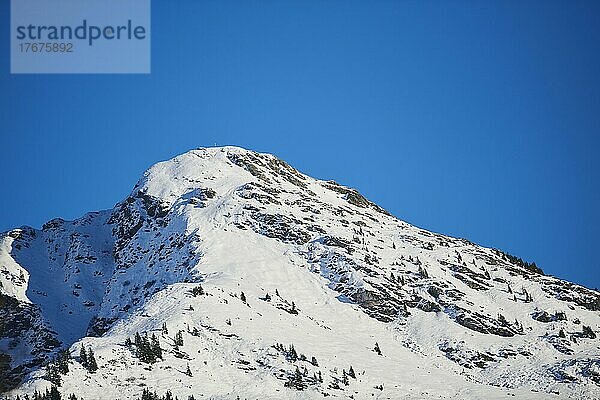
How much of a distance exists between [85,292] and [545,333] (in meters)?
81.6

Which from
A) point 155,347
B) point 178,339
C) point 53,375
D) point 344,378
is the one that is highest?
point 178,339

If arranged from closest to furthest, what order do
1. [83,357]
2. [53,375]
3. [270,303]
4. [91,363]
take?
[53,375] < [91,363] < [83,357] < [270,303]

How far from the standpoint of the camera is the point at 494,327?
99.4 metres

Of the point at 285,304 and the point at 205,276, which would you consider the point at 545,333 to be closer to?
the point at 285,304

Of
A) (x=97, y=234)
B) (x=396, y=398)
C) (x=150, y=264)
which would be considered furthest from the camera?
(x=97, y=234)

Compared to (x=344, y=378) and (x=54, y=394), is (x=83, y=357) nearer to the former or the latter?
(x=54, y=394)

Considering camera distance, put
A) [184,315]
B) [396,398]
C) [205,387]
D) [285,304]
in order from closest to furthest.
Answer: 1. [205,387]
2. [396,398]
3. [184,315]
4. [285,304]

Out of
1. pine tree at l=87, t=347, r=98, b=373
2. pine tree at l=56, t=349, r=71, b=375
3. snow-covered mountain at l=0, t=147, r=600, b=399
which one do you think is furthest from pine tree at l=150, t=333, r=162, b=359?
pine tree at l=56, t=349, r=71, b=375

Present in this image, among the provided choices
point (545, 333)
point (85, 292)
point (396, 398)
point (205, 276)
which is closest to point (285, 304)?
point (205, 276)

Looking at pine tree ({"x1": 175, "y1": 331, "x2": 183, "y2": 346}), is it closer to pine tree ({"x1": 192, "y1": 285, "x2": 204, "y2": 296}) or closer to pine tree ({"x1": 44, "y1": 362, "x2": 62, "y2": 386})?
pine tree ({"x1": 192, "y1": 285, "x2": 204, "y2": 296})

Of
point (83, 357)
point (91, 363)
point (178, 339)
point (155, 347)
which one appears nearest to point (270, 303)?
point (178, 339)

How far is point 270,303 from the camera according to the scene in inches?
3750

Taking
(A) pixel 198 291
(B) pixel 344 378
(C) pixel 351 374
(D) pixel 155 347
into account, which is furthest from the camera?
(A) pixel 198 291

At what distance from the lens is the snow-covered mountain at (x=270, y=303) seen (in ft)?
239
